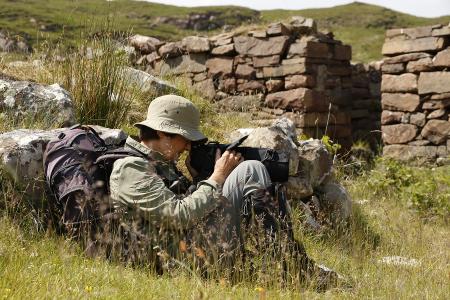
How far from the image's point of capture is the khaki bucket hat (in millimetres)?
3465

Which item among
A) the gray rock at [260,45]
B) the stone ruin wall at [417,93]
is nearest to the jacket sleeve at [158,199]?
the stone ruin wall at [417,93]

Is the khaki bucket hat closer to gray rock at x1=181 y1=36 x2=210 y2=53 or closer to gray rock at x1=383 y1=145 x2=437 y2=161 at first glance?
gray rock at x1=383 y1=145 x2=437 y2=161

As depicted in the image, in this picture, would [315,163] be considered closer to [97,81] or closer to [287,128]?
[287,128]

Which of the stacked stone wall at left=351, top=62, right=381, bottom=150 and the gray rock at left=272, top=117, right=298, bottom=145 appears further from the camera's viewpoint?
the stacked stone wall at left=351, top=62, right=381, bottom=150

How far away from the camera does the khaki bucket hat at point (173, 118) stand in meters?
3.46

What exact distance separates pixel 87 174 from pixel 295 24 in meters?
5.96

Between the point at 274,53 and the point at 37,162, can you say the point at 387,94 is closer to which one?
the point at 274,53

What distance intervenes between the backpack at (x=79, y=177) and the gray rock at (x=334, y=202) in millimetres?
2180

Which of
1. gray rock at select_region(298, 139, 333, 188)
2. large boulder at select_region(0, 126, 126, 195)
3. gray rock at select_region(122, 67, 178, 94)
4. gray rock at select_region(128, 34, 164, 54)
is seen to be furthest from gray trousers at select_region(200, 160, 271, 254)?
gray rock at select_region(128, 34, 164, 54)

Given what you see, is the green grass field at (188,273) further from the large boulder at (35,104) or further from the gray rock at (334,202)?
the large boulder at (35,104)

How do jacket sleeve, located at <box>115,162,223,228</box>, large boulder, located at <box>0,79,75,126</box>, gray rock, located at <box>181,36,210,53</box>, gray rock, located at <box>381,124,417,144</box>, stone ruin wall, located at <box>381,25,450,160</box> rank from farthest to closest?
gray rock, located at <box>181,36,210,53</box>
gray rock, located at <box>381,124,417,144</box>
stone ruin wall, located at <box>381,25,450,160</box>
large boulder, located at <box>0,79,75,126</box>
jacket sleeve, located at <box>115,162,223,228</box>

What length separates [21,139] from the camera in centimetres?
378

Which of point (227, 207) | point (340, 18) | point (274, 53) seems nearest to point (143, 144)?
point (227, 207)

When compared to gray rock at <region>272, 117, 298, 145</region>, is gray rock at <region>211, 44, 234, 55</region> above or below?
above
